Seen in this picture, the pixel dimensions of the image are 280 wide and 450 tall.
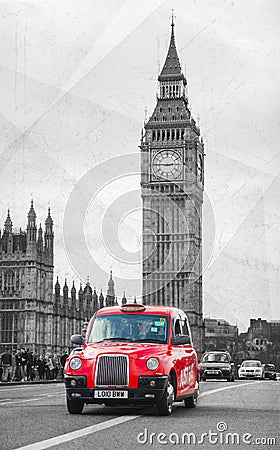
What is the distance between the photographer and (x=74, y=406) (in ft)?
37.1

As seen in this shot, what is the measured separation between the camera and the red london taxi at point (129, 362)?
36.2 feet

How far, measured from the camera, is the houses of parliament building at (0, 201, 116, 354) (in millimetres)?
71562

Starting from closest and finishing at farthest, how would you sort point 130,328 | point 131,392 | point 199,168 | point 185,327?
point 131,392 → point 130,328 → point 185,327 → point 199,168

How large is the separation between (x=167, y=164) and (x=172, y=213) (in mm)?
5927

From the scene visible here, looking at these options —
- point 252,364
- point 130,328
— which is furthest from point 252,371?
point 130,328

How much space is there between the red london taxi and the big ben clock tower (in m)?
95.5

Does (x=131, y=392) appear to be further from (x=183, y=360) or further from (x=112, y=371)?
(x=183, y=360)

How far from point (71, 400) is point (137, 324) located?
1.48 metres

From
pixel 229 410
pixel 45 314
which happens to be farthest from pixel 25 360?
pixel 45 314

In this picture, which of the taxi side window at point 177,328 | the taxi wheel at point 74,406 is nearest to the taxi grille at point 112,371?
the taxi wheel at point 74,406

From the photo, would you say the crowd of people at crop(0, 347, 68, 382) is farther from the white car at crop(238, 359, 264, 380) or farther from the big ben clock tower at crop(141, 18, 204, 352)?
the big ben clock tower at crop(141, 18, 204, 352)

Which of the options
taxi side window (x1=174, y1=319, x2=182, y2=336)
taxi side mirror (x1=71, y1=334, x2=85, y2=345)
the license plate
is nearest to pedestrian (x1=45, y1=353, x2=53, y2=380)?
taxi side window (x1=174, y1=319, x2=182, y2=336)

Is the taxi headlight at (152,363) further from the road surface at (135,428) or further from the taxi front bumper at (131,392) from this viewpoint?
the road surface at (135,428)

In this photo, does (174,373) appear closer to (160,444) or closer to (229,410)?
(229,410)
